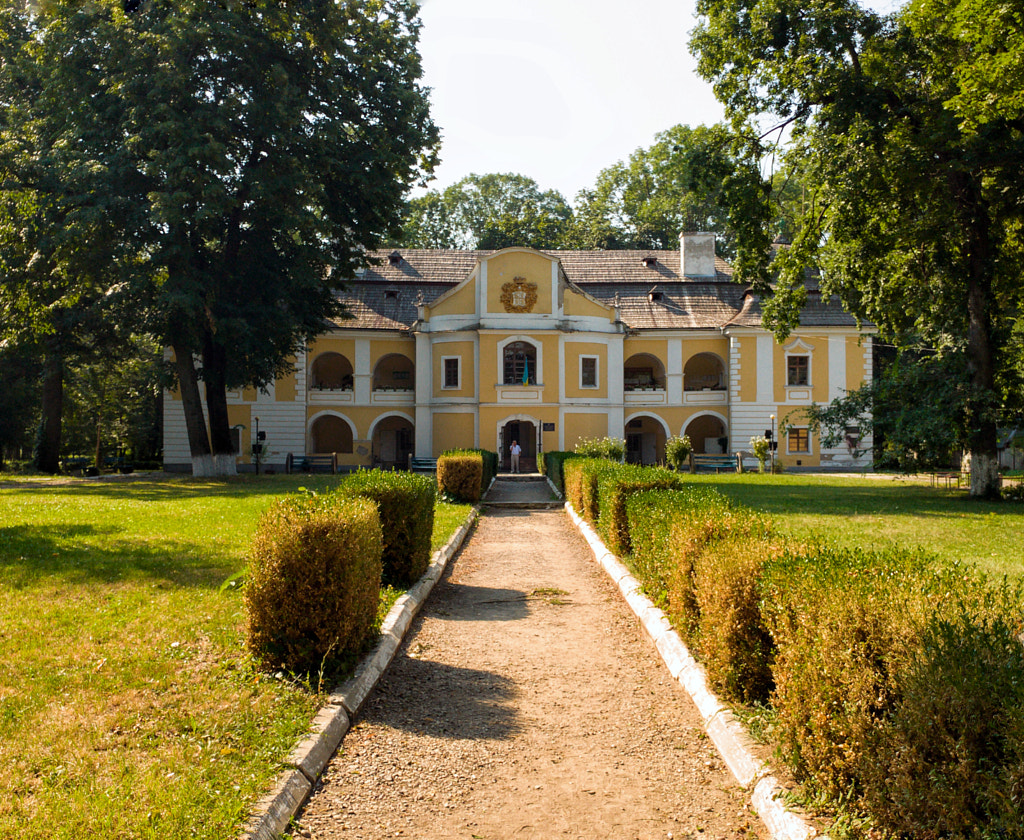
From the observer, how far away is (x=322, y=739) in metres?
4.57

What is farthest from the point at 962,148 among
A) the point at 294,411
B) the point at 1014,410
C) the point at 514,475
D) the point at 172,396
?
the point at 172,396

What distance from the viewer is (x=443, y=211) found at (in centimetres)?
5962

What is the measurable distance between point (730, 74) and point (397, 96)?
9671 millimetres

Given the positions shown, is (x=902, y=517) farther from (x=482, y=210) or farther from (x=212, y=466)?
(x=482, y=210)

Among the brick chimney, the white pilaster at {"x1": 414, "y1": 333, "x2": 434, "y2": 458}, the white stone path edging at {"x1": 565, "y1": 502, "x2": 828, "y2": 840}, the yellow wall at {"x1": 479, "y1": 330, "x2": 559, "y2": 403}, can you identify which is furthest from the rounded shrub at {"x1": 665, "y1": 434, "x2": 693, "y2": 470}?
the white stone path edging at {"x1": 565, "y1": 502, "x2": 828, "y2": 840}

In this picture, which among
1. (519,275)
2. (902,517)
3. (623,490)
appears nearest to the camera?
(623,490)

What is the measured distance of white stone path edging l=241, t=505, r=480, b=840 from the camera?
12.0 ft

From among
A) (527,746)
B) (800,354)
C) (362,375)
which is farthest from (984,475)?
(362,375)

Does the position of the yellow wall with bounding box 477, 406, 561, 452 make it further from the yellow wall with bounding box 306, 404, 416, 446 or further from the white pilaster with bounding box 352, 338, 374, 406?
the white pilaster with bounding box 352, 338, 374, 406

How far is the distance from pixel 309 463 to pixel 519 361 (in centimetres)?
1004

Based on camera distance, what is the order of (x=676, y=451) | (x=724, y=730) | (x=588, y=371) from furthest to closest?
(x=588, y=371), (x=676, y=451), (x=724, y=730)

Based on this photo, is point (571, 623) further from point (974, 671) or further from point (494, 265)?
point (494, 265)

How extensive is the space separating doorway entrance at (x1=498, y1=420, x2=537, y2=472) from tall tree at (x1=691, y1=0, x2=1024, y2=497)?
16868 millimetres

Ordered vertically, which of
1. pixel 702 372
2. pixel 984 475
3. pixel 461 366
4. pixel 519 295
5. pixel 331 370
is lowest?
pixel 984 475
